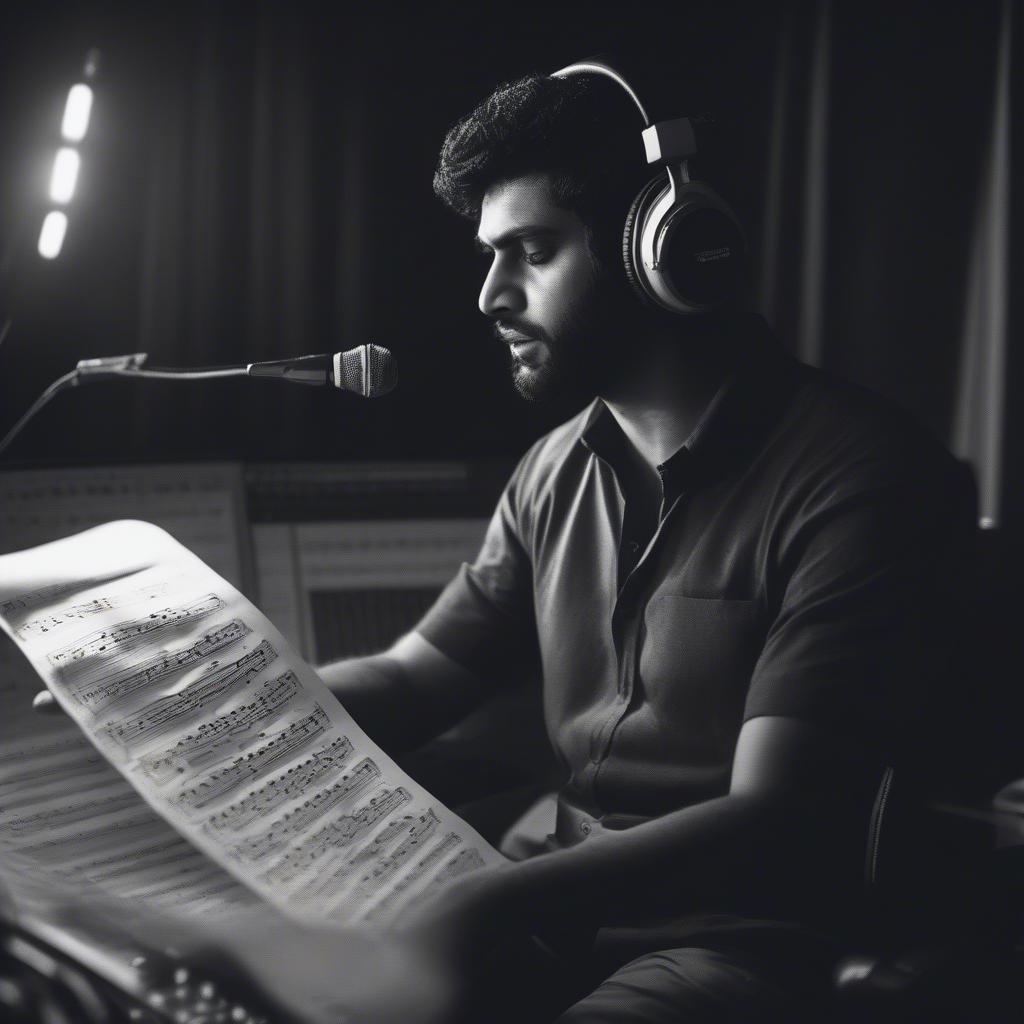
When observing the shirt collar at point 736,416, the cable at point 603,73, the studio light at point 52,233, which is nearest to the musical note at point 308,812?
the shirt collar at point 736,416

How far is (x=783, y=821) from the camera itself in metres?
0.76

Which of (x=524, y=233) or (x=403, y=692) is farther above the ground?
(x=524, y=233)

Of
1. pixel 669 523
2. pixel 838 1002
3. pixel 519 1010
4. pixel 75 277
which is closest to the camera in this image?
pixel 838 1002

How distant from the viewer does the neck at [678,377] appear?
1039mm

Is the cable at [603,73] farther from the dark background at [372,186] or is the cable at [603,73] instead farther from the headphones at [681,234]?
the dark background at [372,186]

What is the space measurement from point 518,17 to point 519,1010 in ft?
4.76

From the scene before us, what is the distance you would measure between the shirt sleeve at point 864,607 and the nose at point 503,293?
0.36 m

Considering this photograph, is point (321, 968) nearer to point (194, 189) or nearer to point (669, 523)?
point (669, 523)

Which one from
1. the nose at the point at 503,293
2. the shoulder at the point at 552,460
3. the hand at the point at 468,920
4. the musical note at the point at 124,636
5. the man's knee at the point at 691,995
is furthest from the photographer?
the shoulder at the point at 552,460

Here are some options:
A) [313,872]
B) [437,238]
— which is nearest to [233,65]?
[437,238]

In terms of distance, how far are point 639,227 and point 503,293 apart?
165 millimetres

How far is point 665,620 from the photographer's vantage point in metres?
0.95

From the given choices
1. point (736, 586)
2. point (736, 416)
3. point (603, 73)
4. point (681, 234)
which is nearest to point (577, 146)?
point (603, 73)

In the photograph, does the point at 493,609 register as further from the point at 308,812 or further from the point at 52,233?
the point at 52,233
